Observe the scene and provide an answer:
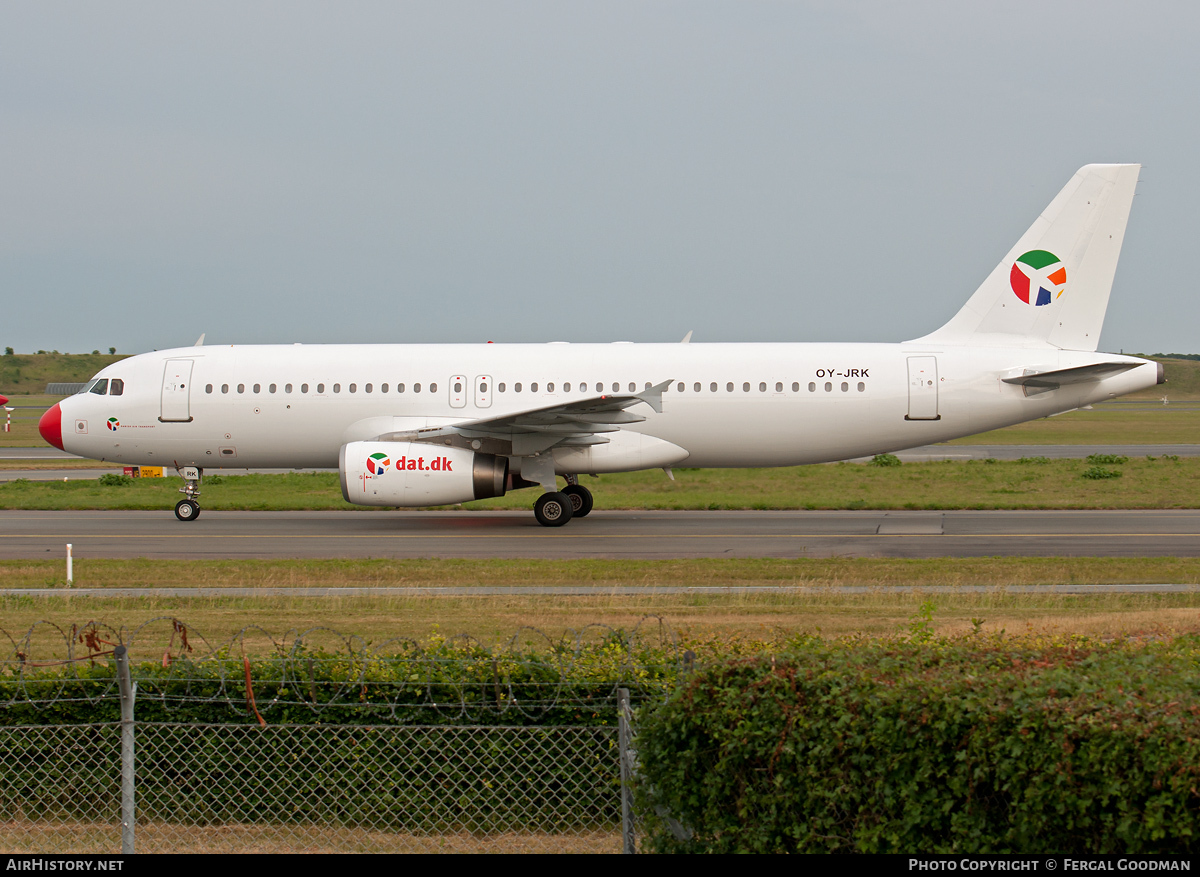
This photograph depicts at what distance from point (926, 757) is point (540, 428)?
19.6 meters

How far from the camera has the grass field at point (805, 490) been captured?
2956cm

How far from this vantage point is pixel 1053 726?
4.82 meters

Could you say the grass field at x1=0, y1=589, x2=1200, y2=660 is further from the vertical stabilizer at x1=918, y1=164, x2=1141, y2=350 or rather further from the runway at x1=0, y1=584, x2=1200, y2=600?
the vertical stabilizer at x1=918, y1=164, x2=1141, y2=350

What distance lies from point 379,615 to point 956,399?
620 inches

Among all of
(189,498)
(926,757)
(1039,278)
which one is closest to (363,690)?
(926,757)

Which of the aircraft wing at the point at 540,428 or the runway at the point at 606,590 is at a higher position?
the aircraft wing at the point at 540,428

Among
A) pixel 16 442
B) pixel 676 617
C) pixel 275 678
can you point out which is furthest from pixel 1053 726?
pixel 16 442

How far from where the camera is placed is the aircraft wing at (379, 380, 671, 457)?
921 inches

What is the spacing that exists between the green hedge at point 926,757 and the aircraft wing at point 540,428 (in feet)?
57.7

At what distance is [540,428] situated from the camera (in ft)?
79.9

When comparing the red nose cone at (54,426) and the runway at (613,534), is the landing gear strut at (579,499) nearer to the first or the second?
the runway at (613,534)

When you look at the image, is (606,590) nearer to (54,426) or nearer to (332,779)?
(332,779)

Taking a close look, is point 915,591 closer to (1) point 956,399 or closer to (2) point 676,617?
(2) point 676,617

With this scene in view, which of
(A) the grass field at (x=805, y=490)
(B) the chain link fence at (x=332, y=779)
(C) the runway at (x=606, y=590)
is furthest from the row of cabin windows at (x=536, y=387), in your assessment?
(B) the chain link fence at (x=332, y=779)
